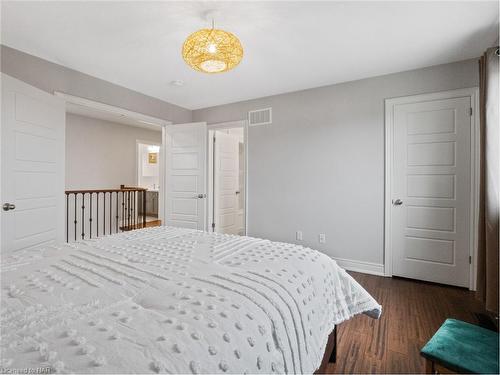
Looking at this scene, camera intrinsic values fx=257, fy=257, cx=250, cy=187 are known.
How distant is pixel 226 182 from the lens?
513cm

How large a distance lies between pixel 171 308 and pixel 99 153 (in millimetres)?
5926

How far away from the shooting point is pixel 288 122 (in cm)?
390

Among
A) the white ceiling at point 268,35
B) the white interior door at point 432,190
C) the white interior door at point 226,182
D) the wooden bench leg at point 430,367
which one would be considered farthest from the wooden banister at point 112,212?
the wooden bench leg at point 430,367

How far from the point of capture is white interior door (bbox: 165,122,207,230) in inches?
167

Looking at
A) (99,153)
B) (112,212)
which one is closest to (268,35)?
(99,153)

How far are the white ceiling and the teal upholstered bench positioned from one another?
7.36 ft

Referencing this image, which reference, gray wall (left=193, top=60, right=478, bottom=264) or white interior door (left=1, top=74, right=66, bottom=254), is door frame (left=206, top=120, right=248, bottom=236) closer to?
gray wall (left=193, top=60, right=478, bottom=264)

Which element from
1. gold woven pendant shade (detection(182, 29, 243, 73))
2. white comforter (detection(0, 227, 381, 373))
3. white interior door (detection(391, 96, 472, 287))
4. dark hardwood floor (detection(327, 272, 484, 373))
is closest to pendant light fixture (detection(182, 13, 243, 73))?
gold woven pendant shade (detection(182, 29, 243, 73))

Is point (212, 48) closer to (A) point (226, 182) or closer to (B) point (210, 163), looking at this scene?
(B) point (210, 163)

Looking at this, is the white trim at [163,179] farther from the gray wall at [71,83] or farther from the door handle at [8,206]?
the door handle at [8,206]

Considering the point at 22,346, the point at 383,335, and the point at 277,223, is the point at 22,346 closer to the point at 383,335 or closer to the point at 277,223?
the point at 383,335

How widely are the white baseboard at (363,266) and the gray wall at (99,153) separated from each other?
17.1ft

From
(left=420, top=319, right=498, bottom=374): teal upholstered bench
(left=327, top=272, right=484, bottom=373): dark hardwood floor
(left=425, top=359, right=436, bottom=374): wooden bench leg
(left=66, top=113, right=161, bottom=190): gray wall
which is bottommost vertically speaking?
(left=327, top=272, right=484, bottom=373): dark hardwood floor

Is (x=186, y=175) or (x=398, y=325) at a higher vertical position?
(x=186, y=175)
